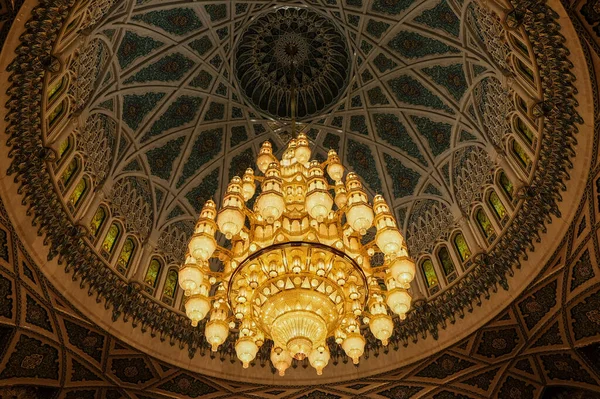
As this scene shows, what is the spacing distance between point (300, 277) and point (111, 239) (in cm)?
729

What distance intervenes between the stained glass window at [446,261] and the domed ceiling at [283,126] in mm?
43

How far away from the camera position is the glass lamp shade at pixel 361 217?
8.93 m

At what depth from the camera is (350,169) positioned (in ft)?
55.5

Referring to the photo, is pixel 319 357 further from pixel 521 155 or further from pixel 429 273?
pixel 429 273

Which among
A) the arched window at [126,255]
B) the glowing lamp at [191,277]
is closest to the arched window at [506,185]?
the glowing lamp at [191,277]

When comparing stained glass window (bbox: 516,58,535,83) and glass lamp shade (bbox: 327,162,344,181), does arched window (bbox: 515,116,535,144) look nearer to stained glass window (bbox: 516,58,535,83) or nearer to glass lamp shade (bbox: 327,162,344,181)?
stained glass window (bbox: 516,58,535,83)

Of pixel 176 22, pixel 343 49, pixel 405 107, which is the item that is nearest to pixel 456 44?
pixel 405 107

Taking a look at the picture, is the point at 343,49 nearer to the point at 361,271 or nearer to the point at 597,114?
the point at 597,114

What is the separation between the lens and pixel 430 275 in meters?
15.1

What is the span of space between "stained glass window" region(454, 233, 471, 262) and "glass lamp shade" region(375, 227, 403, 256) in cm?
593

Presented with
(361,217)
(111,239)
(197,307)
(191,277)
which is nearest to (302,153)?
(361,217)

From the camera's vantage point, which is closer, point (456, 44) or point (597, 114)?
point (597, 114)

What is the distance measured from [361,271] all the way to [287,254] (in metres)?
1.25

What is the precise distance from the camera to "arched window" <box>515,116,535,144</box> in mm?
12149
